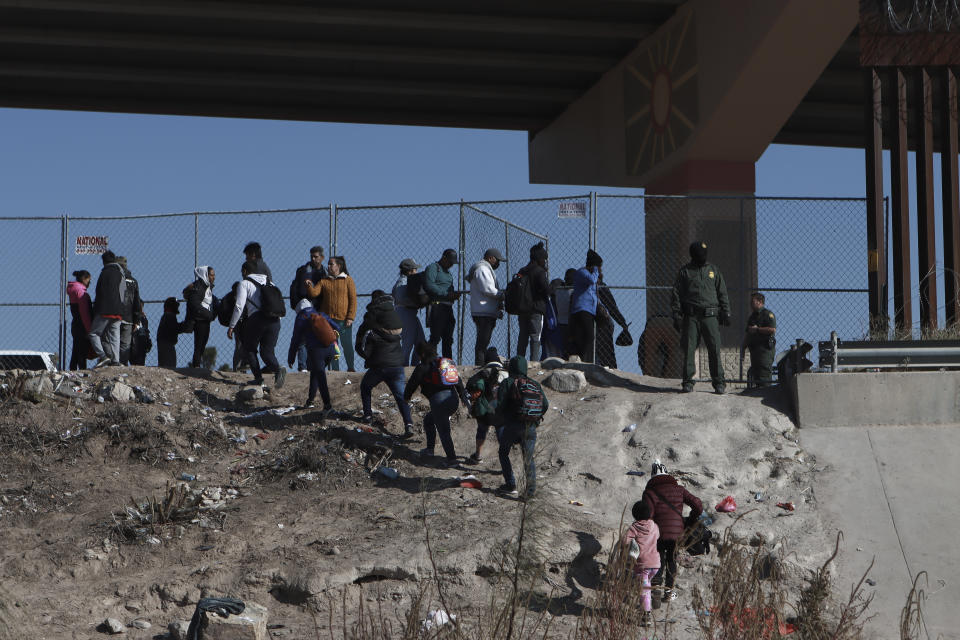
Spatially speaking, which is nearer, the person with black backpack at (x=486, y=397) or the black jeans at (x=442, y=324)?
the person with black backpack at (x=486, y=397)

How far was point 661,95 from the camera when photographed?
21.5 m

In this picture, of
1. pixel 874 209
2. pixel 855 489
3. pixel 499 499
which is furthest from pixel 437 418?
pixel 874 209

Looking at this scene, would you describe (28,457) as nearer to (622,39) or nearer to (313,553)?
(313,553)

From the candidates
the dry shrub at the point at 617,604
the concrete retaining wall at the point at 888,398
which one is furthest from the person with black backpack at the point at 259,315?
the dry shrub at the point at 617,604

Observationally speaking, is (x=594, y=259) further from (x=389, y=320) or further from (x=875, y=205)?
(x=875, y=205)

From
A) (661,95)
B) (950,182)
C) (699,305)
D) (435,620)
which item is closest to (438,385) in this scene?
(699,305)

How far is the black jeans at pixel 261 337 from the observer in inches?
554

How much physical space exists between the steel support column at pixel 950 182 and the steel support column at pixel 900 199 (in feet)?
1.78

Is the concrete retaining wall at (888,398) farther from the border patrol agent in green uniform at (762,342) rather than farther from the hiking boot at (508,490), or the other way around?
the hiking boot at (508,490)

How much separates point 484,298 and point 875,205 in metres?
5.37

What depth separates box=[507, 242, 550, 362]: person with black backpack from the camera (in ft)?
48.8

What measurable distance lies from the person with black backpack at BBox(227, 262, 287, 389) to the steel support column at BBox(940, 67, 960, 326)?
8692 millimetres

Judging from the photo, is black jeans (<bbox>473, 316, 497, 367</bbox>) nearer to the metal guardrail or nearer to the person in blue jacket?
the person in blue jacket

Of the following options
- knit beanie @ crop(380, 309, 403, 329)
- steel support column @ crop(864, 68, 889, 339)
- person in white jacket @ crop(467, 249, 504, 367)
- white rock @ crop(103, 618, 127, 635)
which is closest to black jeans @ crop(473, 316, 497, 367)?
person in white jacket @ crop(467, 249, 504, 367)
